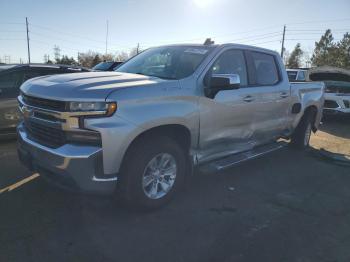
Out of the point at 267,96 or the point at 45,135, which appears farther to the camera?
the point at 267,96

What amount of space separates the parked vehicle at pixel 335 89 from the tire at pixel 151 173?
8576 millimetres

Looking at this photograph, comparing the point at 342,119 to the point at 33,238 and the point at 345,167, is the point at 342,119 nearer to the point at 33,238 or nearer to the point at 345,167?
the point at 345,167

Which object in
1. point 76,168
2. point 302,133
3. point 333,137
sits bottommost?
point 333,137

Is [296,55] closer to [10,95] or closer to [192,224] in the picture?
[10,95]

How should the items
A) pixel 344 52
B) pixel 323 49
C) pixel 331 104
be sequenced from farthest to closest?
pixel 323 49 → pixel 344 52 → pixel 331 104

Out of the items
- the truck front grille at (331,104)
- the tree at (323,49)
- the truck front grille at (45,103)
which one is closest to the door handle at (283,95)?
the truck front grille at (45,103)

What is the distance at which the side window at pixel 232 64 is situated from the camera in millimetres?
4777

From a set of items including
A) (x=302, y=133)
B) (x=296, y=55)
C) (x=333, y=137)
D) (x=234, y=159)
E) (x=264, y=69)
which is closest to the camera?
(x=234, y=159)

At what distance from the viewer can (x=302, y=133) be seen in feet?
24.4

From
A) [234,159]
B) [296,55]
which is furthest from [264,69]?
[296,55]

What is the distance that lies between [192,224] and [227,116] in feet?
5.06

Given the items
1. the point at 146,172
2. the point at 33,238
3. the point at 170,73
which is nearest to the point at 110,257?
the point at 33,238

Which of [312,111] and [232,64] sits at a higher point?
[232,64]

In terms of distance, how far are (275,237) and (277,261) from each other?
1.53ft
